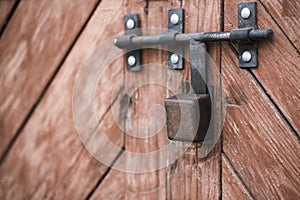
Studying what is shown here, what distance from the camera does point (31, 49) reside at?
1336 mm

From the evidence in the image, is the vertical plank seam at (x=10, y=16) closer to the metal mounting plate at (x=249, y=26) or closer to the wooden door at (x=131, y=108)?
the wooden door at (x=131, y=108)

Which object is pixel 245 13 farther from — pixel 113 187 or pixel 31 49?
pixel 31 49

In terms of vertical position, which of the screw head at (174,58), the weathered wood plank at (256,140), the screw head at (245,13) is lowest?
the weathered wood plank at (256,140)

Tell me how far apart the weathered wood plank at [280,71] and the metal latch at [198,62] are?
1 centimetres

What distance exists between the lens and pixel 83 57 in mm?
1221

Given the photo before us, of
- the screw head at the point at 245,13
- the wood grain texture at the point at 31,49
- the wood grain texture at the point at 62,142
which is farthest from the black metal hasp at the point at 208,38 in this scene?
the wood grain texture at the point at 31,49

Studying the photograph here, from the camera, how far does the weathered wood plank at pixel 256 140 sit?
0.89 m

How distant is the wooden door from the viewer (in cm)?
90

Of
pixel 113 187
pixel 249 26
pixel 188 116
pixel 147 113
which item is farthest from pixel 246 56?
pixel 113 187

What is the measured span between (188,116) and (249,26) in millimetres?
203

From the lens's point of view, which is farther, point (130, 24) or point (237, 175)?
point (130, 24)

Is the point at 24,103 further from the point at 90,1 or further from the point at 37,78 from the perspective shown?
the point at 90,1

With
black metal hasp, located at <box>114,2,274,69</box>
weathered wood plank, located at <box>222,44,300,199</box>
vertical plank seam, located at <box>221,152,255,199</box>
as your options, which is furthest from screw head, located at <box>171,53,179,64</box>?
vertical plank seam, located at <box>221,152,255,199</box>

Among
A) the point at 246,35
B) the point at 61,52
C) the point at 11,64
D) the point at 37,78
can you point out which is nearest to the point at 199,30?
the point at 246,35
